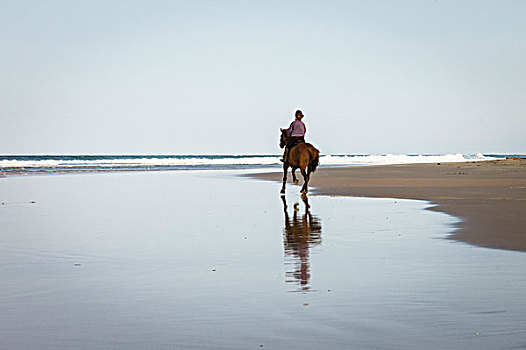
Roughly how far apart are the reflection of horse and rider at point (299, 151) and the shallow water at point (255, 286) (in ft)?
26.5

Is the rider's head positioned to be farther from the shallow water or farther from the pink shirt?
the shallow water

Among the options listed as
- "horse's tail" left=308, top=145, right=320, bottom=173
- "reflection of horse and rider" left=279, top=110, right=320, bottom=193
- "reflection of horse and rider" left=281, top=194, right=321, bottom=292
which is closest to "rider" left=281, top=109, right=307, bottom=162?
"reflection of horse and rider" left=279, top=110, right=320, bottom=193

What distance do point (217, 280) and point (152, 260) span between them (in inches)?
52.2

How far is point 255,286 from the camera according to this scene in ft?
19.0

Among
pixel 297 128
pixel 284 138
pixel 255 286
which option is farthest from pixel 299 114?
pixel 255 286

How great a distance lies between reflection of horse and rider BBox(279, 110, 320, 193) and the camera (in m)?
19.3

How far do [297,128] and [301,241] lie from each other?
1167cm

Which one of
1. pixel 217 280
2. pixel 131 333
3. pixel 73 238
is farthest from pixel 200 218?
pixel 131 333

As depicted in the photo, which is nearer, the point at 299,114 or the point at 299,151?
the point at 299,151

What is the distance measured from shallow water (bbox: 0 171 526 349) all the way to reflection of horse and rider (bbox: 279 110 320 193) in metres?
8.08

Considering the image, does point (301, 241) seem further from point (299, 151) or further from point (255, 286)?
point (299, 151)

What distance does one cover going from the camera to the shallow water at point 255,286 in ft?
13.9

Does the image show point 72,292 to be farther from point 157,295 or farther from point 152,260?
point 152,260

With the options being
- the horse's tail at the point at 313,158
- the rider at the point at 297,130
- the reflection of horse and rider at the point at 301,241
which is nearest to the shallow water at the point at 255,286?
the reflection of horse and rider at the point at 301,241
